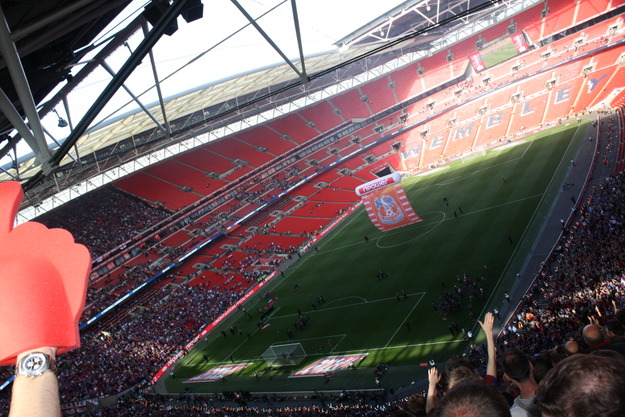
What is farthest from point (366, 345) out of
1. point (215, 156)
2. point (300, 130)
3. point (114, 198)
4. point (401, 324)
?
point (300, 130)

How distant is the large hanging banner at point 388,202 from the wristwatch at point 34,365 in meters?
28.4

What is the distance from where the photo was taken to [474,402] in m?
2.46

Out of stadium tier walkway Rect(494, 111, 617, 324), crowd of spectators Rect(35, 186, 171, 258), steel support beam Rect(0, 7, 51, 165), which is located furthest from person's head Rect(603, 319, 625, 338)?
crowd of spectators Rect(35, 186, 171, 258)

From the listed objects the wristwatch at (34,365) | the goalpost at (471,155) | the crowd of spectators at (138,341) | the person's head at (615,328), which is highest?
the wristwatch at (34,365)

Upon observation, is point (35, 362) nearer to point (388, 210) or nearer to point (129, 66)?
point (129, 66)

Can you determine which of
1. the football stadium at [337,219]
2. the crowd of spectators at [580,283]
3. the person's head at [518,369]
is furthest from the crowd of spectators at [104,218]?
the person's head at [518,369]

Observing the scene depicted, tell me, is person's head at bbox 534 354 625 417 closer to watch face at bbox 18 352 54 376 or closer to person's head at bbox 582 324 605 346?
watch face at bbox 18 352 54 376

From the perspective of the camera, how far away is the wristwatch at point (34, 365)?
91.8 inches

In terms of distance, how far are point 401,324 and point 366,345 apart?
2.11m

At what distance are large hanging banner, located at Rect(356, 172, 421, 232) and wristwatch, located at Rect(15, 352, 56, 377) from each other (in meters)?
28.4

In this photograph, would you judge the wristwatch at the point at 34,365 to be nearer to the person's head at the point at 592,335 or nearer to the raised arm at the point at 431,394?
the raised arm at the point at 431,394

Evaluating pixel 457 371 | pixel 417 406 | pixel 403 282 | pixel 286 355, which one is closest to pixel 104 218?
pixel 286 355

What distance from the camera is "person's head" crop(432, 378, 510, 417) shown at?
2.41 meters

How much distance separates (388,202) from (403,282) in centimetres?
492
